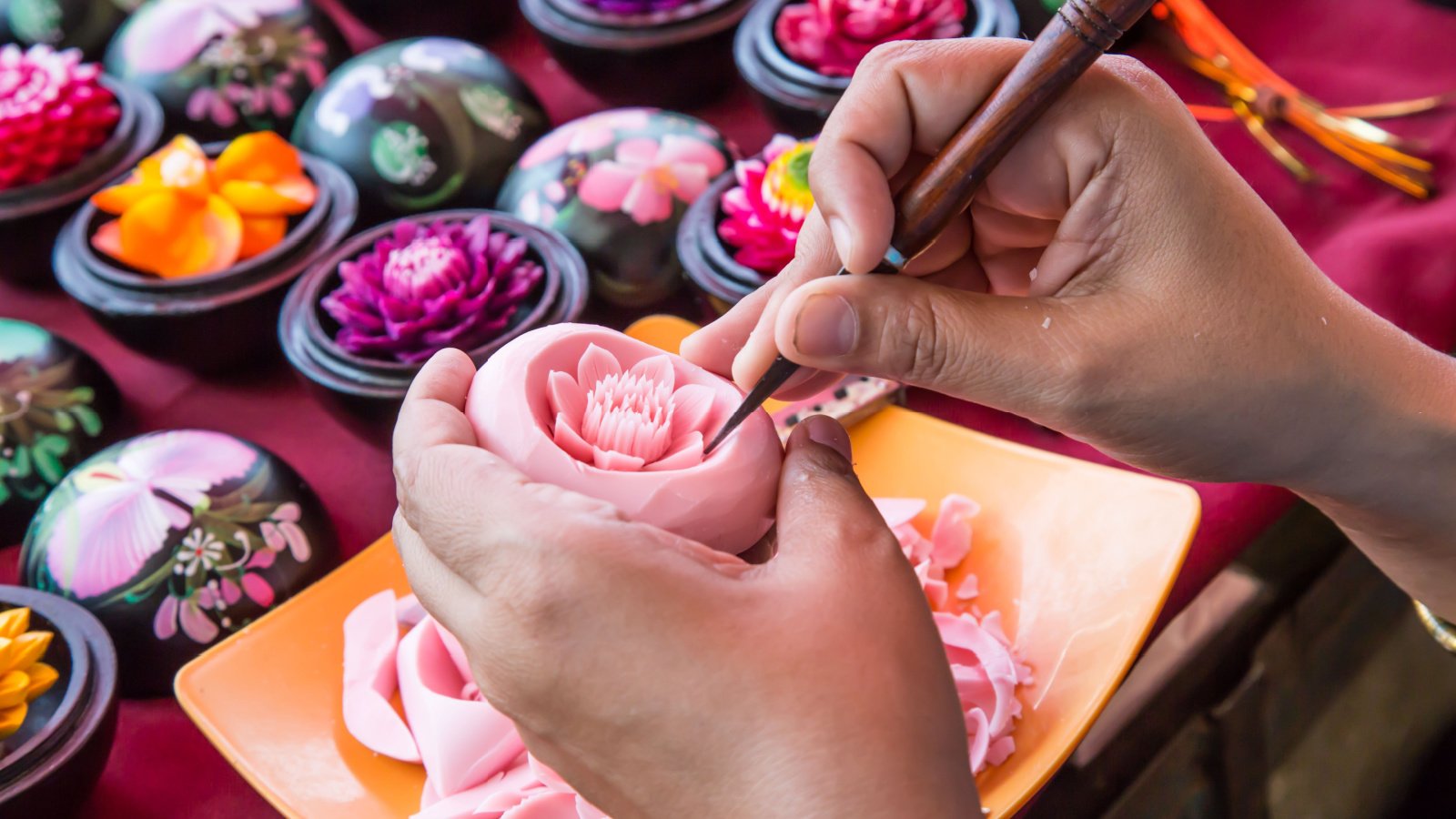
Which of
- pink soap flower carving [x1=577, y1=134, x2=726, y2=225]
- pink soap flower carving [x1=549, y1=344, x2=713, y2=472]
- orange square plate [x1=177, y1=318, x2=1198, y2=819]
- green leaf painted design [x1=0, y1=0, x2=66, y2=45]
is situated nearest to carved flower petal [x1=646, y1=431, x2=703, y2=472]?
pink soap flower carving [x1=549, y1=344, x2=713, y2=472]

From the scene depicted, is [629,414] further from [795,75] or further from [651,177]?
[795,75]

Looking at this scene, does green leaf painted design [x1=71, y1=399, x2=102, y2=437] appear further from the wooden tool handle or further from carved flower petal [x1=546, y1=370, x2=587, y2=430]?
the wooden tool handle

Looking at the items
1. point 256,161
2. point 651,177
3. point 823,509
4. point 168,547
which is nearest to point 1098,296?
point 823,509

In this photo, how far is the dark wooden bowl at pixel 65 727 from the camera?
3.28 feet

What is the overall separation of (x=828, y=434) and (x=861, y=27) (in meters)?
0.85

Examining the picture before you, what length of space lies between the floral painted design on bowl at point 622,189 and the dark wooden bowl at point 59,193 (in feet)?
1.82

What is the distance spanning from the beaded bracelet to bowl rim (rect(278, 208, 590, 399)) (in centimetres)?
99

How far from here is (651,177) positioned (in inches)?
61.6

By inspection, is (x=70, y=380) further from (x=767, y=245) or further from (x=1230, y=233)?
(x=1230, y=233)

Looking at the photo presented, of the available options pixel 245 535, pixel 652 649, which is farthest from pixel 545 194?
pixel 652 649

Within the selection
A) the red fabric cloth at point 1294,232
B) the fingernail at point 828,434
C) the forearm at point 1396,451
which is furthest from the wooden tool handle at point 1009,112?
the red fabric cloth at point 1294,232

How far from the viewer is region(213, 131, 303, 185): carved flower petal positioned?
5.08ft

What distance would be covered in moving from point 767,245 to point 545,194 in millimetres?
350

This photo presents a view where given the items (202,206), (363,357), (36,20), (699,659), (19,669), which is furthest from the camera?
(36,20)
